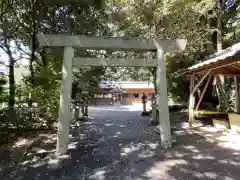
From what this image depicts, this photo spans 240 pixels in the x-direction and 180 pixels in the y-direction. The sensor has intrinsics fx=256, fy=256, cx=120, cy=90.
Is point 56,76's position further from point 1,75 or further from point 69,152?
point 69,152

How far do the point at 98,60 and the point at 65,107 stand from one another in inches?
55.0

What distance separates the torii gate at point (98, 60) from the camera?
6.08 meters

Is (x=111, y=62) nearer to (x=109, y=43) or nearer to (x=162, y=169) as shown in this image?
(x=109, y=43)

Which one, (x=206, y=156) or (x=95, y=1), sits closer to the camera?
(x=206, y=156)

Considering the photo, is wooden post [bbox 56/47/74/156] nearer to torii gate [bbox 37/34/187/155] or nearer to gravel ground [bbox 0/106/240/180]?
torii gate [bbox 37/34/187/155]

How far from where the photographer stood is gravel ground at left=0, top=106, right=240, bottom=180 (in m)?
4.57

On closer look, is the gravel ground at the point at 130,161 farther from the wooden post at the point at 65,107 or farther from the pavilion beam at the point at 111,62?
the pavilion beam at the point at 111,62

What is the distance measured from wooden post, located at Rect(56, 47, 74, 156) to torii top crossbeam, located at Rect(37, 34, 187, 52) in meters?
0.23

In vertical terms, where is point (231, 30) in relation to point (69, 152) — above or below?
above

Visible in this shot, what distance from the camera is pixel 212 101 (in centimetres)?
1550

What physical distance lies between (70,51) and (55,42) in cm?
41

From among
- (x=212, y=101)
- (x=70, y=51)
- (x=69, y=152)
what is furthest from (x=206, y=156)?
(x=212, y=101)

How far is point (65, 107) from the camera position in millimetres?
6078

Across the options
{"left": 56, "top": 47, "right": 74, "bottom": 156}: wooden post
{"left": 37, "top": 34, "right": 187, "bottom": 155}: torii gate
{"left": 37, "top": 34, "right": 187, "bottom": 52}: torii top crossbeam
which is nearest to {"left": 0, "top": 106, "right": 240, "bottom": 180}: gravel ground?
{"left": 56, "top": 47, "right": 74, "bottom": 156}: wooden post
